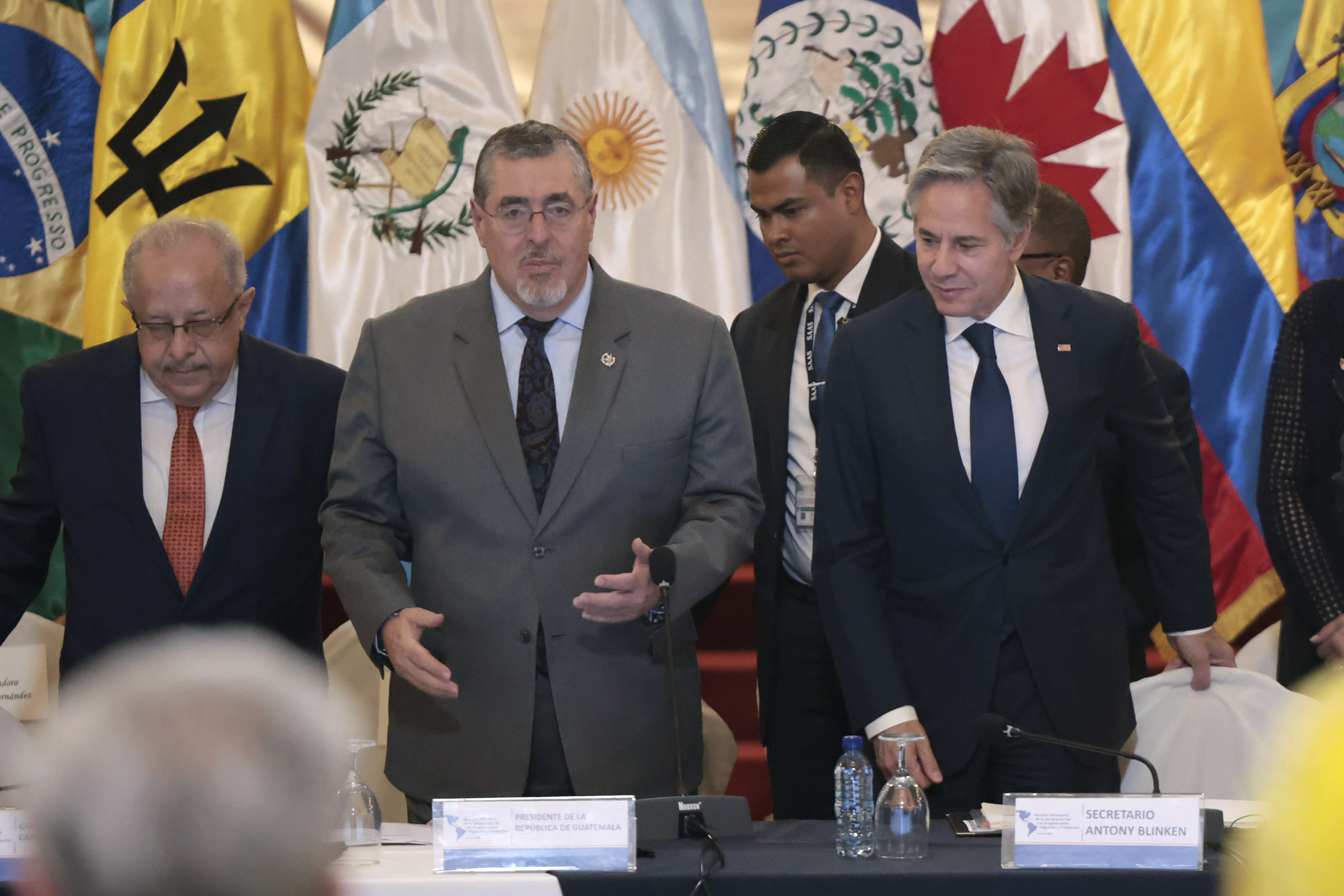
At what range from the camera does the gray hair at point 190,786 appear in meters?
0.68

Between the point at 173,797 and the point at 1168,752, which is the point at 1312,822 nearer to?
the point at 173,797

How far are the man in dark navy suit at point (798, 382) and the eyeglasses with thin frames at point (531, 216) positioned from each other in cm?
68

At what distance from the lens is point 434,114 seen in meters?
4.68

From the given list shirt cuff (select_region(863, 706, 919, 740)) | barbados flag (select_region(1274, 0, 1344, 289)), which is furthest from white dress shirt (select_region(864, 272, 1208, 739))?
barbados flag (select_region(1274, 0, 1344, 289))

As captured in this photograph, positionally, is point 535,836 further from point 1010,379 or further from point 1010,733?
point 1010,379

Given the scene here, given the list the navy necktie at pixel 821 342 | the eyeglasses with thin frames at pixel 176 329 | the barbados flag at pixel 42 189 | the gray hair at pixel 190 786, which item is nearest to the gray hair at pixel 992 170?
the navy necktie at pixel 821 342

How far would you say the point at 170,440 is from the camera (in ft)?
9.59

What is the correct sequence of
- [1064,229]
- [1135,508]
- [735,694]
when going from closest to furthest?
[1135,508]
[1064,229]
[735,694]

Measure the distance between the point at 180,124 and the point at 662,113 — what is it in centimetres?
156

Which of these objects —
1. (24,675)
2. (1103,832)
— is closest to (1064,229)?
(1103,832)

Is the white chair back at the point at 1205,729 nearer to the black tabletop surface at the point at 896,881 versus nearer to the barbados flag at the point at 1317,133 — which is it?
the black tabletop surface at the point at 896,881

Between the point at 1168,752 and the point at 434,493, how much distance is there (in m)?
1.51

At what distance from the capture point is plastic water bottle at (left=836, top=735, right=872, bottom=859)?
2059 mm

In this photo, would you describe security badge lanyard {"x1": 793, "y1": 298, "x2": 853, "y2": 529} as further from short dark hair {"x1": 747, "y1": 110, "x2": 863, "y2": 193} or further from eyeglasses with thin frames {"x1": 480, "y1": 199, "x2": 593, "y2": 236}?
eyeglasses with thin frames {"x1": 480, "y1": 199, "x2": 593, "y2": 236}
